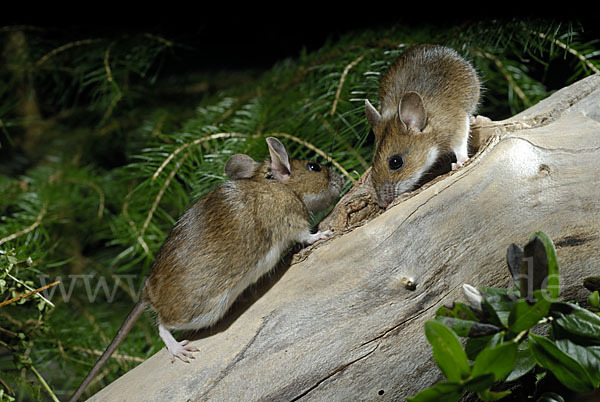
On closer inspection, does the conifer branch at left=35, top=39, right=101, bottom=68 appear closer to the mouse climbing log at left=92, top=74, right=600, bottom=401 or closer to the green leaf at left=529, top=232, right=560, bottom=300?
the mouse climbing log at left=92, top=74, right=600, bottom=401

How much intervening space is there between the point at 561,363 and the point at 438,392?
0.21m

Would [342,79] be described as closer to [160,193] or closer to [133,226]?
[160,193]

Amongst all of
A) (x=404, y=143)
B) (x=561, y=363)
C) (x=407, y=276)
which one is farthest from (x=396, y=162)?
(x=561, y=363)

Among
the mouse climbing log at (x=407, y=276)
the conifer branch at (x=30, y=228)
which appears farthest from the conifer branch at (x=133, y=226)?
the mouse climbing log at (x=407, y=276)

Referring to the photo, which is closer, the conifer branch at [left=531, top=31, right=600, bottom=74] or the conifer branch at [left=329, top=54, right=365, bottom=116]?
the conifer branch at [left=531, top=31, right=600, bottom=74]

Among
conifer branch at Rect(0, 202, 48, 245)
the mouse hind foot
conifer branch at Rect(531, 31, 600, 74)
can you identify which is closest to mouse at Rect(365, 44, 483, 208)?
conifer branch at Rect(531, 31, 600, 74)

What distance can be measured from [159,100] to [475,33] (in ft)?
6.54

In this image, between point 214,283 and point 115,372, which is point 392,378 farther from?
point 115,372

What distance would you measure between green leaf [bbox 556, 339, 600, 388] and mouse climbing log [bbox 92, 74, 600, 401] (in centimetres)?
33

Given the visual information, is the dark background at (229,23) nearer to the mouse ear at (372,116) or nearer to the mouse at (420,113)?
the mouse at (420,113)

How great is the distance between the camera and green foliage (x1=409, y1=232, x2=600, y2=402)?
78cm

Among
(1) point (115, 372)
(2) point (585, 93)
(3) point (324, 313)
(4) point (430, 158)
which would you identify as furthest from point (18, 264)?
(2) point (585, 93)

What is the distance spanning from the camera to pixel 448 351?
78 centimetres

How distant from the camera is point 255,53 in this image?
10.9 feet
